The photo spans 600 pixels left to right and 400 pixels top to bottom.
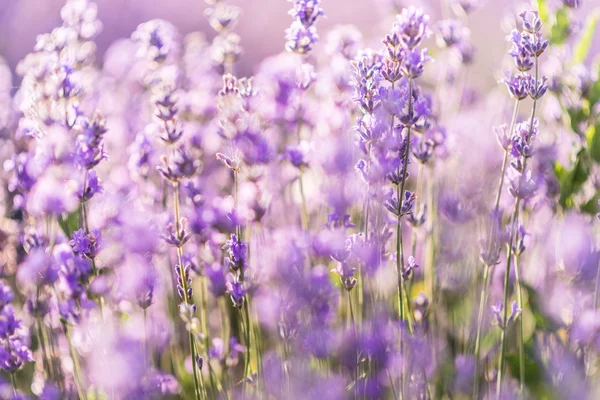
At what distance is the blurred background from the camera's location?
4345 millimetres

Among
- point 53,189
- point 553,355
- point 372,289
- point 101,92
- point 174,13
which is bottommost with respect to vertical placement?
point 553,355

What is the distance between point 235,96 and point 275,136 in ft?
1.78

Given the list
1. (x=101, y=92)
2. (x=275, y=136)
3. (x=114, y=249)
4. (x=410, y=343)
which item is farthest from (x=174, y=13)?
(x=410, y=343)

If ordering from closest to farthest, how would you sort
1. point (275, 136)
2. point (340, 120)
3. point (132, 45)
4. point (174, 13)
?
point (340, 120) < point (275, 136) < point (132, 45) < point (174, 13)

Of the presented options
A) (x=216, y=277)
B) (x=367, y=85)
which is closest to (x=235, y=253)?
(x=216, y=277)

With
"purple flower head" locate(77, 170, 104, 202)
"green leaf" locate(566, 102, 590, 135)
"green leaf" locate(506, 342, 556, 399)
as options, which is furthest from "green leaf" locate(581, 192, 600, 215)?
"purple flower head" locate(77, 170, 104, 202)

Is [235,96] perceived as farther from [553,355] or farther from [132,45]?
[132,45]

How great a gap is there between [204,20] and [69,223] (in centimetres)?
401

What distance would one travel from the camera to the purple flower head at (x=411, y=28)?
1064 mm

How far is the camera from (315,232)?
1.52m

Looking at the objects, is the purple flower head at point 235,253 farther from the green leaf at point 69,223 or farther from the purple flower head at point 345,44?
the purple flower head at point 345,44

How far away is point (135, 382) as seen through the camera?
93 cm

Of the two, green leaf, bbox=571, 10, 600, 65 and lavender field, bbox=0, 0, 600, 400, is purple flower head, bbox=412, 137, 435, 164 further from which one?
green leaf, bbox=571, 10, 600, 65

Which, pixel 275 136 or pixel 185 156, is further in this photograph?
pixel 275 136
